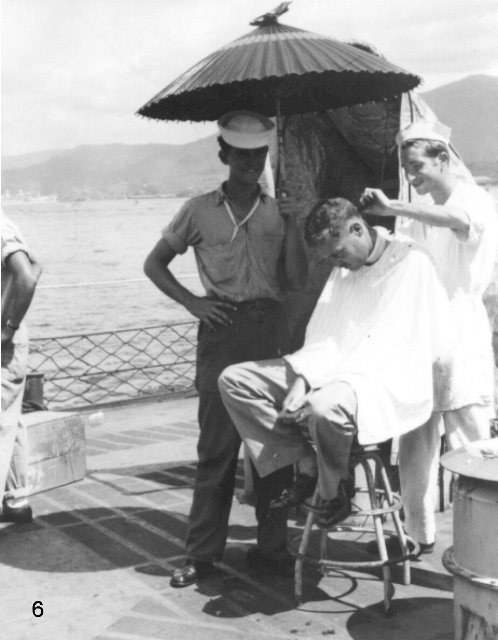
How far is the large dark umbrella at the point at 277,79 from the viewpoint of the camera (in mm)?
4012

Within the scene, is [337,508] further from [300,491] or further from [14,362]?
[14,362]

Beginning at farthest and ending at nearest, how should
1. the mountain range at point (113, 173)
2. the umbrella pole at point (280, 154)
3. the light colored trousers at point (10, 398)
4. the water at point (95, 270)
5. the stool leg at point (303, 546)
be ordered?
the mountain range at point (113, 173)
the water at point (95, 270)
the umbrella pole at point (280, 154)
the light colored trousers at point (10, 398)
the stool leg at point (303, 546)

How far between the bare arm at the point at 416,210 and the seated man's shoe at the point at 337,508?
104cm

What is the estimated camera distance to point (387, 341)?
368 cm

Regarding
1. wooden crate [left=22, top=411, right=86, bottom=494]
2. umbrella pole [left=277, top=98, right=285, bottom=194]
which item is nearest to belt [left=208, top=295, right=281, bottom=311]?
umbrella pole [left=277, top=98, right=285, bottom=194]

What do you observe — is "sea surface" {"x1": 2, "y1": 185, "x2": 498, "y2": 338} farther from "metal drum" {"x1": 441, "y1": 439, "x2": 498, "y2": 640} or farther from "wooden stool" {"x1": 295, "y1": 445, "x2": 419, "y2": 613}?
"metal drum" {"x1": 441, "y1": 439, "x2": 498, "y2": 640}

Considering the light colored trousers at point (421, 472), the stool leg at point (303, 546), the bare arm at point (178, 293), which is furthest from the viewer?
the bare arm at point (178, 293)

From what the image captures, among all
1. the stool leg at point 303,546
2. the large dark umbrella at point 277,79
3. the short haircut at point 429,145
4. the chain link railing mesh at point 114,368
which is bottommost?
the chain link railing mesh at point 114,368

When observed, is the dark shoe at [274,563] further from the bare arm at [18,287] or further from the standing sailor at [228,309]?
the bare arm at [18,287]

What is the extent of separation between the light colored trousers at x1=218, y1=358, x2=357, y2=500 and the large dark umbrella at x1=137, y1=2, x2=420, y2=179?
1.23 m

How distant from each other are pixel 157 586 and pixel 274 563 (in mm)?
521

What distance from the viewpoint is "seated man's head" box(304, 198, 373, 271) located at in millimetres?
3639

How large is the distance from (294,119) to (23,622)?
10.6 ft

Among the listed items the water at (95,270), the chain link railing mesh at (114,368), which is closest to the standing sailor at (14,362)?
the chain link railing mesh at (114,368)
